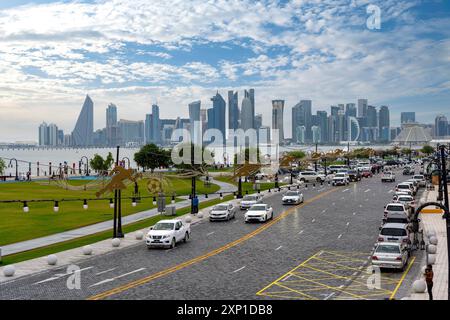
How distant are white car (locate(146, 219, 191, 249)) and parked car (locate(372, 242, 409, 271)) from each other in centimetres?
1220

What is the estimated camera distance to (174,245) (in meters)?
31.6

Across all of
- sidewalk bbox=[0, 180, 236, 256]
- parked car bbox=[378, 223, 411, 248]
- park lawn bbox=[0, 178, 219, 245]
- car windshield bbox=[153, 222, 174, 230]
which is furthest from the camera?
park lawn bbox=[0, 178, 219, 245]

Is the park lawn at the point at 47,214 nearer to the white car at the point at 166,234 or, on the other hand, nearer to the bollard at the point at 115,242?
the bollard at the point at 115,242

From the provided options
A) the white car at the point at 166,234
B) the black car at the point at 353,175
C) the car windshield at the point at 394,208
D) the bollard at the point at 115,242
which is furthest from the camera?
the black car at the point at 353,175

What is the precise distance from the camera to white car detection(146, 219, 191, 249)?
101 feet

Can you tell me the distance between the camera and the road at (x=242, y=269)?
2066 centimetres

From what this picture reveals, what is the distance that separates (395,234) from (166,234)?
1309 centimetres

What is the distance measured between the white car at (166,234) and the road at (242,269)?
0.57 m

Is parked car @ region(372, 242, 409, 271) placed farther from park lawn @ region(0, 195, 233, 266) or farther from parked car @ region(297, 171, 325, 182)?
parked car @ region(297, 171, 325, 182)

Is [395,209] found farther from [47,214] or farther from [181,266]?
[47,214]

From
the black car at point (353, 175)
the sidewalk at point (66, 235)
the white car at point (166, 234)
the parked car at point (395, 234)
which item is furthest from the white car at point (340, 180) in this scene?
the parked car at point (395, 234)

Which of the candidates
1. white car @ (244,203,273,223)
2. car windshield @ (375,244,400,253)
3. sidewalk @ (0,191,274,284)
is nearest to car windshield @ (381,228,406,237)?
car windshield @ (375,244,400,253)

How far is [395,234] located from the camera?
28.1 meters

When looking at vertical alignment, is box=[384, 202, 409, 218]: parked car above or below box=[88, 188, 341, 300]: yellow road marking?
above
